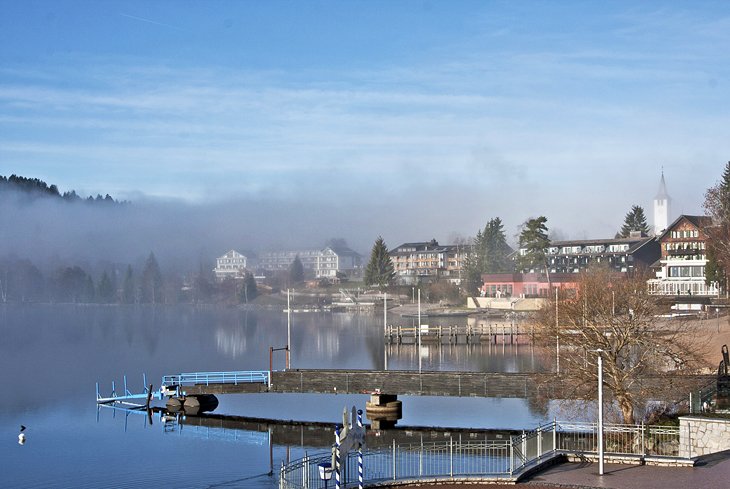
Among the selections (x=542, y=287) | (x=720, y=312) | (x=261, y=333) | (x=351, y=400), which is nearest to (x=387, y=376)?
(x=351, y=400)

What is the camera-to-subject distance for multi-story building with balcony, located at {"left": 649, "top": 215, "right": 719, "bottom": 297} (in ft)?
474

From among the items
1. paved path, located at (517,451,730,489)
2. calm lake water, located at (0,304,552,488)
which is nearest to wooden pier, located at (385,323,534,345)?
calm lake water, located at (0,304,552,488)

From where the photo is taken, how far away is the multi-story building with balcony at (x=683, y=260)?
474 ft

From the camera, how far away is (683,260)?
484ft

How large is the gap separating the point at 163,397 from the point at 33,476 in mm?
22107

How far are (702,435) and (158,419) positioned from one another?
3899 centimetres

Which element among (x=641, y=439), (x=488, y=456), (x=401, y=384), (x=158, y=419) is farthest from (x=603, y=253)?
(x=641, y=439)

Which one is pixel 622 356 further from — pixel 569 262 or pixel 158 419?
pixel 569 262

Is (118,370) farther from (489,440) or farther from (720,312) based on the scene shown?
(720,312)

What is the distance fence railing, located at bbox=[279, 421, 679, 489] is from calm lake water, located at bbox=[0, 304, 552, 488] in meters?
5.91

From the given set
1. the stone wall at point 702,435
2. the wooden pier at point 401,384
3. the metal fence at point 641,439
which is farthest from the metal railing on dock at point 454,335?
the stone wall at point 702,435

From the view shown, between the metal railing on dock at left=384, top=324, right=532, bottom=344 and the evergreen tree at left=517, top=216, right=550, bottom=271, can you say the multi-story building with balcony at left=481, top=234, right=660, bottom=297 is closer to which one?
the evergreen tree at left=517, top=216, right=550, bottom=271

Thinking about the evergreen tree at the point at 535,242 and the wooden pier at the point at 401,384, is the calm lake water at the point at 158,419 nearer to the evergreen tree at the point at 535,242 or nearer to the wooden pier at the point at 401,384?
the wooden pier at the point at 401,384

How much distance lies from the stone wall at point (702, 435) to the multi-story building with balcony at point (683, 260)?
109101 millimetres
